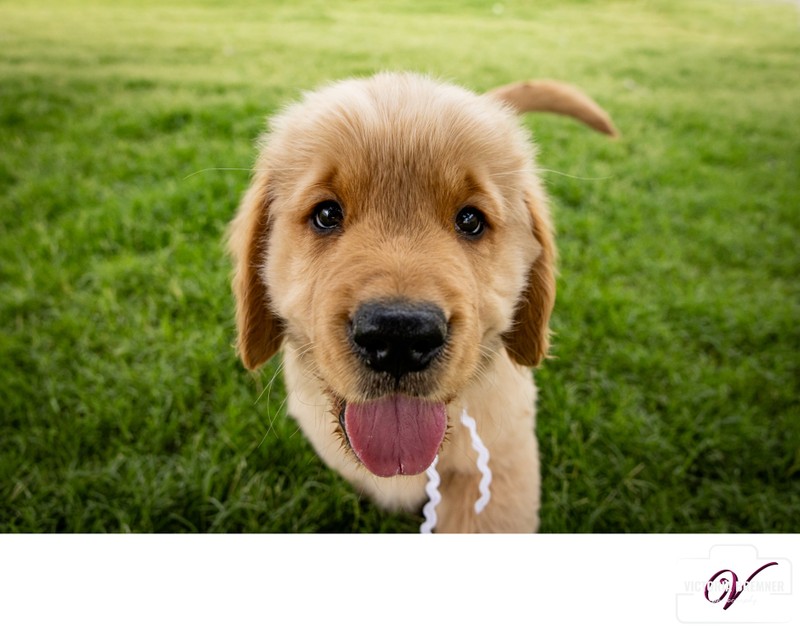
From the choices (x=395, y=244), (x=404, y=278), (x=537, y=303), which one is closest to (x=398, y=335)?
(x=404, y=278)

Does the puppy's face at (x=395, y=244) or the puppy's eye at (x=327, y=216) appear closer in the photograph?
the puppy's face at (x=395, y=244)

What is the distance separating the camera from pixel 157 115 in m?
3.25

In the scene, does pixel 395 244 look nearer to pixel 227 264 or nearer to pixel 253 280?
pixel 253 280

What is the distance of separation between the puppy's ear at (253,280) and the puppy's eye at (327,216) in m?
0.26

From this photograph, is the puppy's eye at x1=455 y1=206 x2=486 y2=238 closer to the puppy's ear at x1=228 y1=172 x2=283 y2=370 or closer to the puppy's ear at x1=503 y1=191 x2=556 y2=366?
the puppy's ear at x1=503 y1=191 x2=556 y2=366

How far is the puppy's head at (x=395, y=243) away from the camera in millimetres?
1083

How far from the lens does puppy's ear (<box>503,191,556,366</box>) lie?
4.96ft

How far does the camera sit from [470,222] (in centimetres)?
131
